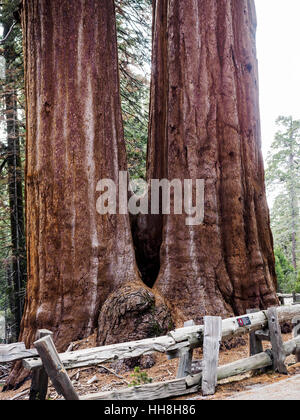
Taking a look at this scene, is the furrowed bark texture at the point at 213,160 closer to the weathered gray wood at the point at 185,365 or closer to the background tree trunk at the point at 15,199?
the weathered gray wood at the point at 185,365

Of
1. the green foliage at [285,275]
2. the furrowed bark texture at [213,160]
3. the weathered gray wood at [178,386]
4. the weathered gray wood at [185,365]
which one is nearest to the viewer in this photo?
the weathered gray wood at [178,386]

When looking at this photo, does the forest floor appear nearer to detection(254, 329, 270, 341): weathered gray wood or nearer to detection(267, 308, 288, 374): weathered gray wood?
detection(267, 308, 288, 374): weathered gray wood

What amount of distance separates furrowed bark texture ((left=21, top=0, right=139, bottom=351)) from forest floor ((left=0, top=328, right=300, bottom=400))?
706mm

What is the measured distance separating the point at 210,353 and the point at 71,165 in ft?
11.9

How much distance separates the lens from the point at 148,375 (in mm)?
4766

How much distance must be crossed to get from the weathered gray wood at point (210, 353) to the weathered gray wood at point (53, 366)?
4.68ft

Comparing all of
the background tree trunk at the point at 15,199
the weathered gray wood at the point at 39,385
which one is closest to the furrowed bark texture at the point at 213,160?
the weathered gray wood at the point at 39,385

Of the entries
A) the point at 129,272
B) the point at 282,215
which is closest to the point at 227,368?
the point at 129,272

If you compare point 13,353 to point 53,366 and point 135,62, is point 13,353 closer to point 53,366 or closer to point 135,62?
point 53,366

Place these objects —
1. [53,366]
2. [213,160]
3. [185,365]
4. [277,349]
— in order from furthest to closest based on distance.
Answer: [213,160] < [277,349] < [185,365] < [53,366]

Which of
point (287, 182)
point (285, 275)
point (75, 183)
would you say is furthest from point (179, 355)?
point (287, 182)

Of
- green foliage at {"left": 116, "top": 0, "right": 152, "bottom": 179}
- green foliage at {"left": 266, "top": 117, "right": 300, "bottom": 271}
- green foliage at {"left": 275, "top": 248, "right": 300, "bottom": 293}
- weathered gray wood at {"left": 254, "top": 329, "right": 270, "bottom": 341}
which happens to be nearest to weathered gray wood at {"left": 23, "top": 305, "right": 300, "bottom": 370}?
weathered gray wood at {"left": 254, "top": 329, "right": 270, "bottom": 341}

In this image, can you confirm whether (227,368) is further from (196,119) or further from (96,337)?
(196,119)

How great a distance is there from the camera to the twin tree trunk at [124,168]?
19.0 ft
